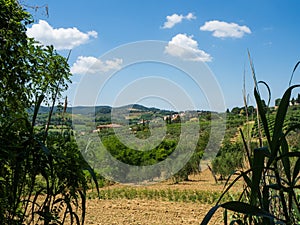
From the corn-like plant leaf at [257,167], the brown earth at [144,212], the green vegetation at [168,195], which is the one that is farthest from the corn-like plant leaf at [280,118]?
the green vegetation at [168,195]

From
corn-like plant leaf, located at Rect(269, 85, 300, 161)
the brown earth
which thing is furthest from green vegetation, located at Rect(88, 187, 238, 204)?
corn-like plant leaf, located at Rect(269, 85, 300, 161)

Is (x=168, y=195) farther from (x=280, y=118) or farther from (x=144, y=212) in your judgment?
(x=280, y=118)

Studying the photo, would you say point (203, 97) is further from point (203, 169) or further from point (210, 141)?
point (210, 141)

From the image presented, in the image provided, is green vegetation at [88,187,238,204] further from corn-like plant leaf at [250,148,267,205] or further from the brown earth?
corn-like plant leaf at [250,148,267,205]

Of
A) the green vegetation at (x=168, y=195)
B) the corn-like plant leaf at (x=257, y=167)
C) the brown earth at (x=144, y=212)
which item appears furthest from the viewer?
the green vegetation at (x=168, y=195)

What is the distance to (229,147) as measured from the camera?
1004cm

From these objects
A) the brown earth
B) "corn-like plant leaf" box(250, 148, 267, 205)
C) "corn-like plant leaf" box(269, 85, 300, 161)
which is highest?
"corn-like plant leaf" box(269, 85, 300, 161)

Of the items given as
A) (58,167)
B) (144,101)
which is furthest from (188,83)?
(58,167)

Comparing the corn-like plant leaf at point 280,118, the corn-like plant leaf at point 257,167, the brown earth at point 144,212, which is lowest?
the brown earth at point 144,212

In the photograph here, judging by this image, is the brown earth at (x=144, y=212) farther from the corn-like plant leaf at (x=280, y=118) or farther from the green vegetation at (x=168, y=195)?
the corn-like plant leaf at (x=280, y=118)

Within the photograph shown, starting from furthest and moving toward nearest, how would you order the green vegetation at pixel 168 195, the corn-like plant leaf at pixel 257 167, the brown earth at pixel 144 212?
1. the green vegetation at pixel 168 195
2. the brown earth at pixel 144 212
3. the corn-like plant leaf at pixel 257 167

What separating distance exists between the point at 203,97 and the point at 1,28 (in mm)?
4431

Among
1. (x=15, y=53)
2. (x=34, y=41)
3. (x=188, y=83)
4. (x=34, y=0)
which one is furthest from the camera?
(x=188, y=83)

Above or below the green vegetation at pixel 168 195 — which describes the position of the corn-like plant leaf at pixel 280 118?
above
